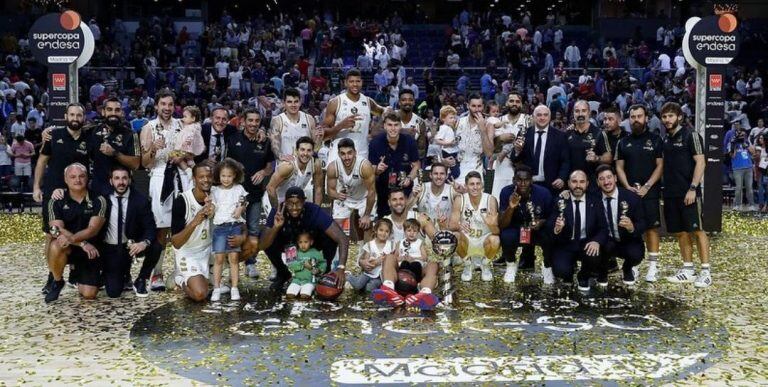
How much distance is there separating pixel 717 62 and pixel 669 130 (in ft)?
13.5

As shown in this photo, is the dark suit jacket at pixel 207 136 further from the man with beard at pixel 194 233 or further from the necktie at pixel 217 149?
the man with beard at pixel 194 233

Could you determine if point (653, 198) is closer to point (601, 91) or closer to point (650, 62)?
point (601, 91)

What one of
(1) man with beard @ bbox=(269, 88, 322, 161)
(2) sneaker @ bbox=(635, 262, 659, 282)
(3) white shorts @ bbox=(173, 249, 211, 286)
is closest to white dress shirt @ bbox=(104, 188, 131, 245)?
(3) white shorts @ bbox=(173, 249, 211, 286)

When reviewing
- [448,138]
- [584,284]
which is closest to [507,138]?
[448,138]

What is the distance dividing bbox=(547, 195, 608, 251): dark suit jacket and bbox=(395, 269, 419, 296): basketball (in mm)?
1661

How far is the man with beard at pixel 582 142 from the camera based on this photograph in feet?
31.4

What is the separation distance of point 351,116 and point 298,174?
3.56ft


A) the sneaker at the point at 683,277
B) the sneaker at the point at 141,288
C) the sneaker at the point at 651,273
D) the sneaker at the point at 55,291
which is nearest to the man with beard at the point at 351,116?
the sneaker at the point at 141,288

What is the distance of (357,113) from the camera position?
984 centimetres

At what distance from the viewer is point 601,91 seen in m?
23.1

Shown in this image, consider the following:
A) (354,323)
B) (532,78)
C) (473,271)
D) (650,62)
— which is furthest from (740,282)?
(650,62)

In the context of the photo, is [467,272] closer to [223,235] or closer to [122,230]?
[223,235]

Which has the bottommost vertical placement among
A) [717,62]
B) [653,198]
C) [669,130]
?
[653,198]

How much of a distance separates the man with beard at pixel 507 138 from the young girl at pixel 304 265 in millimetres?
2681
